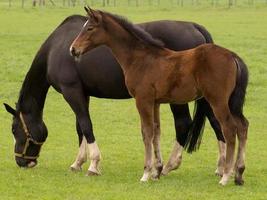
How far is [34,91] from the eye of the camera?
1003cm

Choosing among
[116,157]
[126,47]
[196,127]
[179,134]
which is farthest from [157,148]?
[116,157]

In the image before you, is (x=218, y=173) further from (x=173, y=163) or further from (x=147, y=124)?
(x=147, y=124)

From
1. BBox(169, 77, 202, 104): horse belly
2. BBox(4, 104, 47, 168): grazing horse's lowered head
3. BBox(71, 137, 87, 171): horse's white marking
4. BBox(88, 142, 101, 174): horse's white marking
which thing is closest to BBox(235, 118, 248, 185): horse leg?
BBox(169, 77, 202, 104): horse belly

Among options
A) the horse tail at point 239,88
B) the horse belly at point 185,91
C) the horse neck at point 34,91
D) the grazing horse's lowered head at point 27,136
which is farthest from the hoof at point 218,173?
the horse neck at point 34,91

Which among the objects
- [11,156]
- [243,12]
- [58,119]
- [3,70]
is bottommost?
[243,12]

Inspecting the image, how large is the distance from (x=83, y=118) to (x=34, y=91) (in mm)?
1025

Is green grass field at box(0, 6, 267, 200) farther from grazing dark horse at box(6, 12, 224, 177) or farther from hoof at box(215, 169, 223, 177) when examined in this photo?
grazing dark horse at box(6, 12, 224, 177)

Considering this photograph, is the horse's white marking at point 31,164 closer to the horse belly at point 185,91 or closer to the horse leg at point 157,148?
the horse leg at point 157,148

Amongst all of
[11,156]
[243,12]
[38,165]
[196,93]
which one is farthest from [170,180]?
[243,12]

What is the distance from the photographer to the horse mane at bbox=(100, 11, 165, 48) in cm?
875

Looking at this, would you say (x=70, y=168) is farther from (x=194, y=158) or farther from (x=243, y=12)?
(x=243, y=12)

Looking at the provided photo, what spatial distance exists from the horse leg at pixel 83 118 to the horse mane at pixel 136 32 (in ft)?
3.92

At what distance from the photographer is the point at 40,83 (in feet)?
32.8

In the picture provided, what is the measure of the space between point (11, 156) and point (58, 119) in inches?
144
